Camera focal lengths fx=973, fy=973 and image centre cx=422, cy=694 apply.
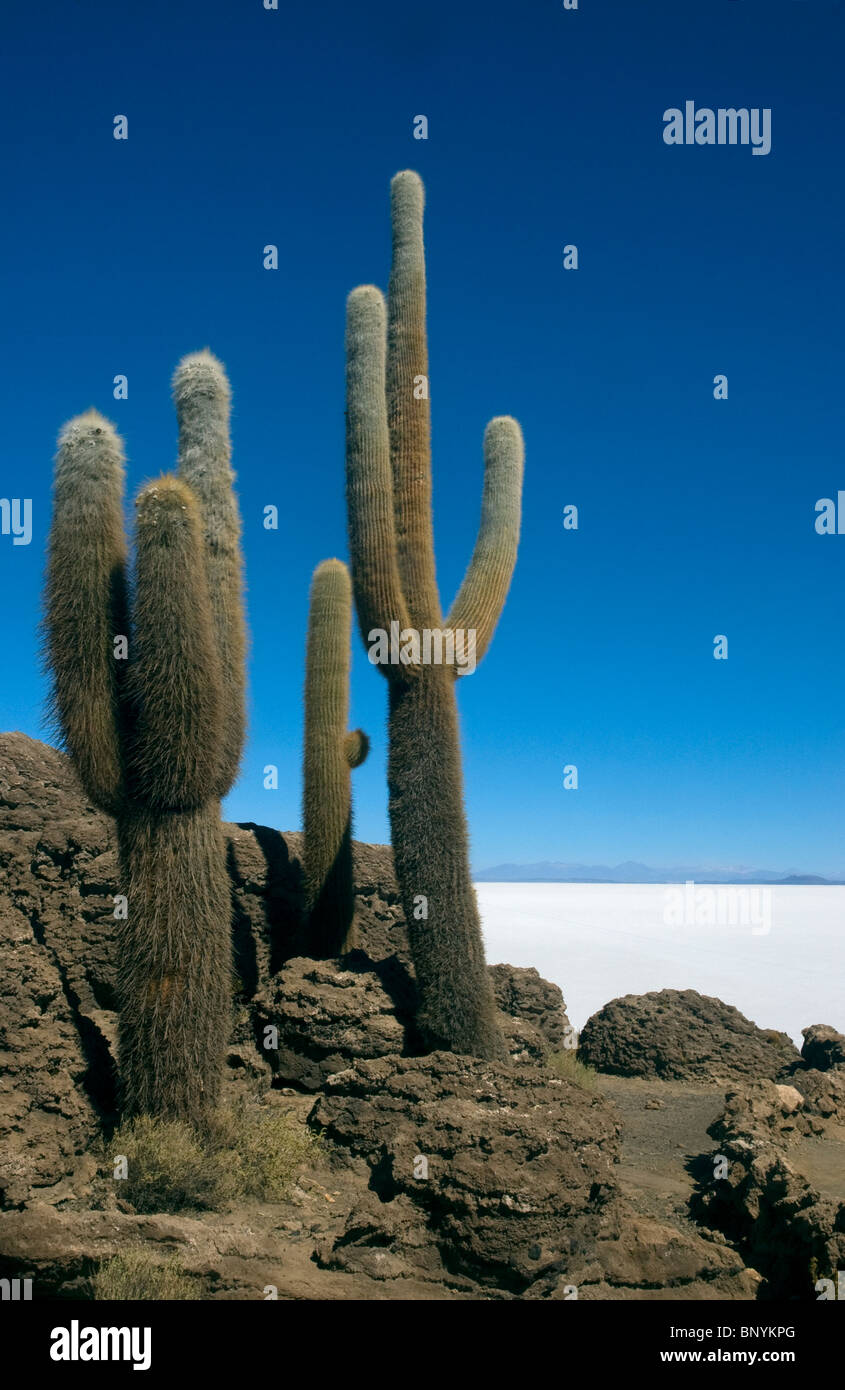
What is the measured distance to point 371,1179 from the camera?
683 cm

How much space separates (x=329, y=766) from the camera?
10.6 meters

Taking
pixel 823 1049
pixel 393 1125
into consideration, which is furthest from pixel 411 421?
pixel 823 1049

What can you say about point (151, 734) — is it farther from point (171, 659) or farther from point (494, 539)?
point (494, 539)

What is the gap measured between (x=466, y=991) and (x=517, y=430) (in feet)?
19.6

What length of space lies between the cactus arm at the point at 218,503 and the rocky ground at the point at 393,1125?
92.1 inches

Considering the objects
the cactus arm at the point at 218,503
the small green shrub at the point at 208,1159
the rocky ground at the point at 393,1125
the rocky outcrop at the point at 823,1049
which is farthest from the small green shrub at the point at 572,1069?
the cactus arm at the point at 218,503

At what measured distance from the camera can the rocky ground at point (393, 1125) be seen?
5.73 m

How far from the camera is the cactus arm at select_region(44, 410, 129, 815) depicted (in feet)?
23.7

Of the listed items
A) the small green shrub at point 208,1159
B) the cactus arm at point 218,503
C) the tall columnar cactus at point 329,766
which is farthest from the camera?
the tall columnar cactus at point 329,766

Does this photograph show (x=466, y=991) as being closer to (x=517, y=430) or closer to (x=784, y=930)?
(x=517, y=430)

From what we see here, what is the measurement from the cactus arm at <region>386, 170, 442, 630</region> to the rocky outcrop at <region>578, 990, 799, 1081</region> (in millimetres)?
5613

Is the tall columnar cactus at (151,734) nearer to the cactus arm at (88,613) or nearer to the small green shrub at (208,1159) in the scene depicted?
the cactus arm at (88,613)

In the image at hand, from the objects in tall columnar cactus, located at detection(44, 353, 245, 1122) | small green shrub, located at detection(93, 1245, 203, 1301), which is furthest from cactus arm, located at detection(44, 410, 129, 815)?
small green shrub, located at detection(93, 1245, 203, 1301)
